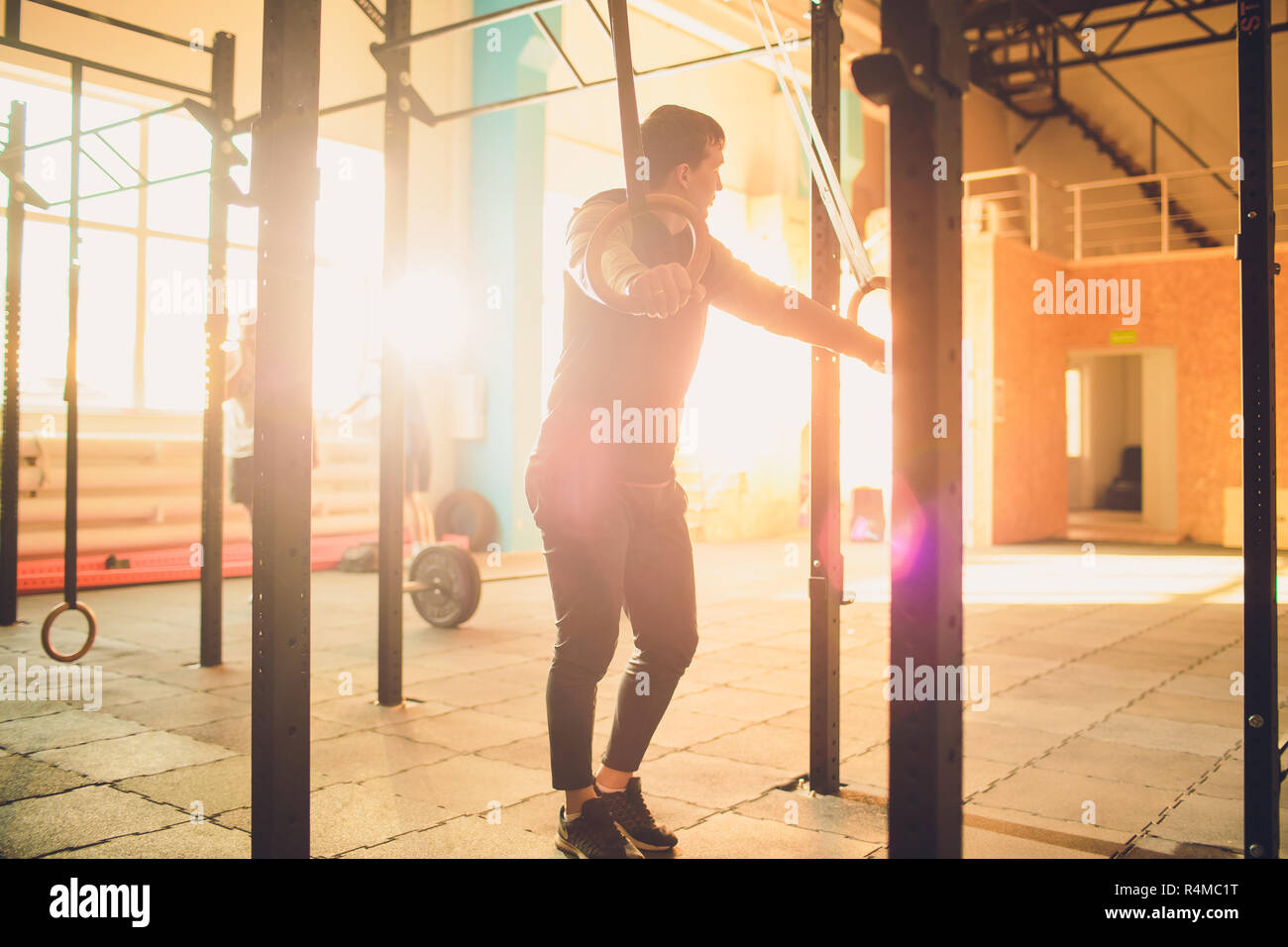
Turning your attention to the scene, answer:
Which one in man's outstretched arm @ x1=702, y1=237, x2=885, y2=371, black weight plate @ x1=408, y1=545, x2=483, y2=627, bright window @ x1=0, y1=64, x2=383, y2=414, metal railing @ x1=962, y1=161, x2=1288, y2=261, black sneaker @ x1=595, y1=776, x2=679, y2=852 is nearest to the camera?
man's outstretched arm @ x1=702, y1=237, x2=885, y2=371

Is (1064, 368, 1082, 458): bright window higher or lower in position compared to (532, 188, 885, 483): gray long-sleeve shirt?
higher

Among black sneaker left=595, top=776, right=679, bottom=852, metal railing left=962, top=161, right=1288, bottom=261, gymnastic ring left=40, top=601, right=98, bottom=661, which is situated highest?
metal railing left=962, top=161, right=1288, bottom=261

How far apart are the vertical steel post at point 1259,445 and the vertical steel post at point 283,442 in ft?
6.35

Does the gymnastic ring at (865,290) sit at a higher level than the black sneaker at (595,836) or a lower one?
higher

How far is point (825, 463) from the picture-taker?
2.83 meters

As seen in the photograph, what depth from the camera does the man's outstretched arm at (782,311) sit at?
2.03 meters

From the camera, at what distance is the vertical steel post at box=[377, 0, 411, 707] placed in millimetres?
3686

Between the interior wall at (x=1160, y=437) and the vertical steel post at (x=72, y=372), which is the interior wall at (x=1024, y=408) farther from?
the vertical steel post at (x=72, y=372)

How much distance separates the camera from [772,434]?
1152 cm

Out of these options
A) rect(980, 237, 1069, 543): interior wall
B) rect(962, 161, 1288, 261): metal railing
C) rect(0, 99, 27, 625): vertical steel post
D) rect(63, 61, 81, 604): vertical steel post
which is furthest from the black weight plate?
rect(962, 161, 1288, 261): metal railing

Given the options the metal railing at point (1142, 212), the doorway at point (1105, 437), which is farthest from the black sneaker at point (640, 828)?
the doorway at point (1105, 437)

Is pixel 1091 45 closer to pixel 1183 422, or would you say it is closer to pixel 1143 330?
pixel 1143 330

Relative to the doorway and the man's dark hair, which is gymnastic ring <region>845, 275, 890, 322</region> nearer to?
the man's dark hair
